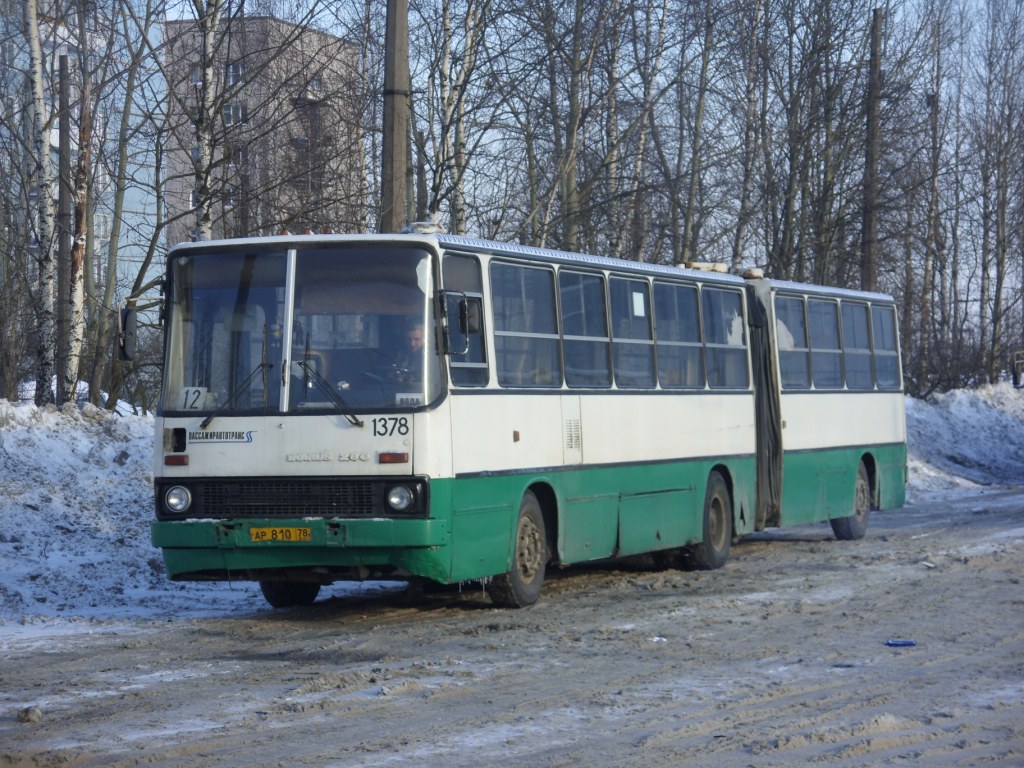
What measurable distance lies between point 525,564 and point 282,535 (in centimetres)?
232

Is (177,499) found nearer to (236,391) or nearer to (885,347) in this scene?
(236,391)

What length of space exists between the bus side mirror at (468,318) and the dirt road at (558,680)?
2.23 meters

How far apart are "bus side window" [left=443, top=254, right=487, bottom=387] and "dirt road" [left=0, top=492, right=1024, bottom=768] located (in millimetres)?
1922

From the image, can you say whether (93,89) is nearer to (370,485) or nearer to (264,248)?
(264,248)

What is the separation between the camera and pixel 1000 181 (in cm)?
4944

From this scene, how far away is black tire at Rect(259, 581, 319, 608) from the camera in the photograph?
43.8 ft

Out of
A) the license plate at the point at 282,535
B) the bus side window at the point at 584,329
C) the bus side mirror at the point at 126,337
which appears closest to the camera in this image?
the license plate at the point at 282,535

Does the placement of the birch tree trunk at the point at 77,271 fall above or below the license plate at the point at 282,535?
above

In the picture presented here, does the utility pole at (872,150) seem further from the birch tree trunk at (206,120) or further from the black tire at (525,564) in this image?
the black tire at (525,564)

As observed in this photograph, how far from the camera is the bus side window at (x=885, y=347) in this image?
21.0 m

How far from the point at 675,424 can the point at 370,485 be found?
16.3 ft

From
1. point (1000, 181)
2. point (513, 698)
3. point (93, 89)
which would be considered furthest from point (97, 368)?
point (1000, 181)

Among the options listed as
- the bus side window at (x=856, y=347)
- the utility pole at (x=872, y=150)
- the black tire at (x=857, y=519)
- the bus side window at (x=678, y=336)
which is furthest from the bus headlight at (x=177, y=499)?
the utility pole at (x=872, y=150)

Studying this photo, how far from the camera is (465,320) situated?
11.6 m
